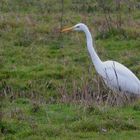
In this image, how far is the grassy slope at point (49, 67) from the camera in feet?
26.4

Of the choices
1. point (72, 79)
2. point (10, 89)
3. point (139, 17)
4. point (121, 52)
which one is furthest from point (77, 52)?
point (139, 17)

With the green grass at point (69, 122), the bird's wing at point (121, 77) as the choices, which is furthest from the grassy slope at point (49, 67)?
the bird's wing at point (121, 77)

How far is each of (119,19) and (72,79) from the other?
17.7 ft

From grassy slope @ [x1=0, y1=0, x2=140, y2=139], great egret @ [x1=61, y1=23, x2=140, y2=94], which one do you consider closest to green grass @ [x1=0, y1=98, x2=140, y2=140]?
grassy slope @ [x1=0, y1=0, x2=140, y2=139]

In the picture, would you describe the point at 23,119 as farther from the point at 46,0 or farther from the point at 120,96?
the point at 46,0

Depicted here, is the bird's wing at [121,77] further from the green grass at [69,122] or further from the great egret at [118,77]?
the green grass at [69,122]

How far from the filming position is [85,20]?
58.3ft

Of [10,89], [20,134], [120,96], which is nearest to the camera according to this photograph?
[20,134]

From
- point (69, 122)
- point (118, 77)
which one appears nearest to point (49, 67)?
point (118, 77)

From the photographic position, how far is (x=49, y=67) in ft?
43.0

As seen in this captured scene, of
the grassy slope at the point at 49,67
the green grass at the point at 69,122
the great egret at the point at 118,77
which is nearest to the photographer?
the green grass at the point at 69,122

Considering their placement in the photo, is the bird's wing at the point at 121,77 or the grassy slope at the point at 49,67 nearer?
the grassy slope at the point at 49,67

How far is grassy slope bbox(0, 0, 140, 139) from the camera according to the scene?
805cm

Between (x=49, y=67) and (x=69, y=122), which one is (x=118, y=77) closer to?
(x=49, y=67)
